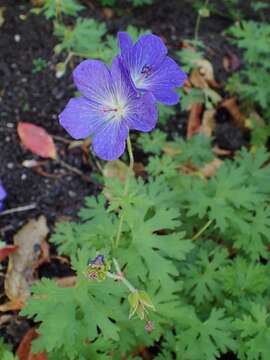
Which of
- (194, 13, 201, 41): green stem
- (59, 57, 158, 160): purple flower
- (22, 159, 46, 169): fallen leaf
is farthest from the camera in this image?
(194, 13, 201, 41): green stem

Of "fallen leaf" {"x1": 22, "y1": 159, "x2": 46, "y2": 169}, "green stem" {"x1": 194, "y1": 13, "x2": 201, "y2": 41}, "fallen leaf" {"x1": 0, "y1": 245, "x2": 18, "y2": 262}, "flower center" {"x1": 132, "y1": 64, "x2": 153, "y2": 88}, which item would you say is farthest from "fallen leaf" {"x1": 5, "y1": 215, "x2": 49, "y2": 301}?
"green stem" {"x1": 194, "y1": 13, "x2": 201, "y2": 41}

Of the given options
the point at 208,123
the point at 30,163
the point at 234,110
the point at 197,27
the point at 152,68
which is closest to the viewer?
the point at 152,68

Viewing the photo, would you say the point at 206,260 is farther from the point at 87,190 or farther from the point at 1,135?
the point at 1,135

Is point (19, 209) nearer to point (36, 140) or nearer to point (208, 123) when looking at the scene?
point (36, 140)

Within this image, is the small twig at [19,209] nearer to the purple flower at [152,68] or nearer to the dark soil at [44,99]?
the dark soil at [44,99]

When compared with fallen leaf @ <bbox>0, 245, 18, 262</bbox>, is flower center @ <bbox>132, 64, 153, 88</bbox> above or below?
above

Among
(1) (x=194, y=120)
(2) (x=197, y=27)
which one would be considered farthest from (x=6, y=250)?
(2) (x=197, y=27)

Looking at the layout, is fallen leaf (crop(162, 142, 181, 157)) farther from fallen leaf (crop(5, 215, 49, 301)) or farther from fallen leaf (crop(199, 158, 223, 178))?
fallen leaf (crop(5, 215, 49, 301))
